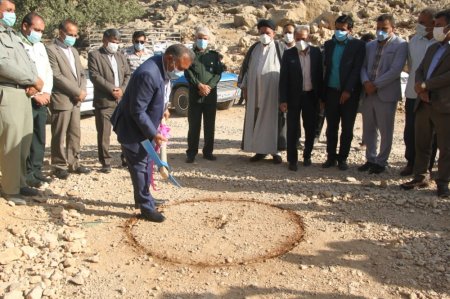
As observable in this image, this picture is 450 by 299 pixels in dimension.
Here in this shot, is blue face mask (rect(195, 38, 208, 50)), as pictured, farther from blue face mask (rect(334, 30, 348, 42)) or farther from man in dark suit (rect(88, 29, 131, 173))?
blue face mask (rect(334, 30, 348, 42))

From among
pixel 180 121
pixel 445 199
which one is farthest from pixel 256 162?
pixel 180 121

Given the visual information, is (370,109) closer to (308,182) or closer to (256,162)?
(308,182)

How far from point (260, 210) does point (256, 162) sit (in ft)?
7.03

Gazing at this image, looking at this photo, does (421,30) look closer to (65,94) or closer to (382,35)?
(382,35)

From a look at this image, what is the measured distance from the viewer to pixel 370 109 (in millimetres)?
6500

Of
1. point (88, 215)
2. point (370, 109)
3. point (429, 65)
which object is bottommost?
point (88, 215)

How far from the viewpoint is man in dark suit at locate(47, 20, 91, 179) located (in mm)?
6102

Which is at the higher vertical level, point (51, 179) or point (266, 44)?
point (266, 44)

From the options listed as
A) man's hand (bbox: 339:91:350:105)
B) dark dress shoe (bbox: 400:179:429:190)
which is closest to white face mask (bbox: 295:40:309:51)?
man's hand (bbox: 339:91:350:105)

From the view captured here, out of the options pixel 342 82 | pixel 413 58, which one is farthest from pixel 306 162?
pixel 413 58

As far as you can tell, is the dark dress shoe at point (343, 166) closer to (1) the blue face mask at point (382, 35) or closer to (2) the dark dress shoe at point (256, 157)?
(2) the dark dress shoe at point (256, 157)

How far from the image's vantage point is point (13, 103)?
5070 mm

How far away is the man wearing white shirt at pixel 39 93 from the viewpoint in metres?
5.59

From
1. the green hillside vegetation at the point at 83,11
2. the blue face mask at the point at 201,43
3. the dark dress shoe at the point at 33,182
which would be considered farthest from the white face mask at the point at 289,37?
the green hillside vegetation at the point at 83,11
